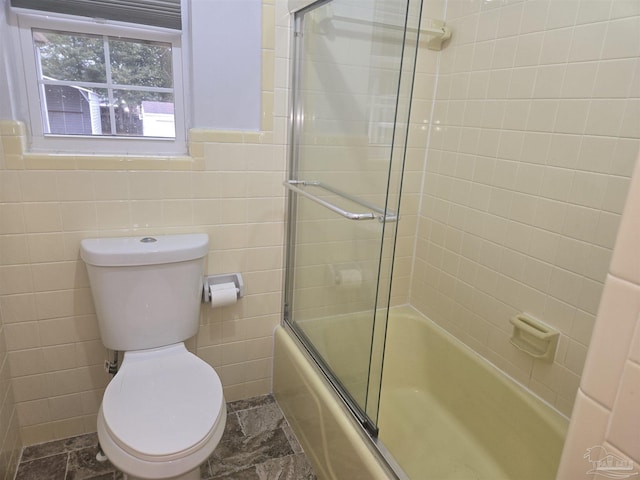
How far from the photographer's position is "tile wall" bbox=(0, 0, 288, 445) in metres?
1.50

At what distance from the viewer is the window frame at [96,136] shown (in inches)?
58.8

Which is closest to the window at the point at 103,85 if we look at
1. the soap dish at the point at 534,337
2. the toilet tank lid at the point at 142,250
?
the toilet tank lid at the point at 142,250

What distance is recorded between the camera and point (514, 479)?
1540 mm

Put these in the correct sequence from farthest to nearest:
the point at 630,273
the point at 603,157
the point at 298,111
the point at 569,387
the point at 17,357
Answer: the point at 298,111 < the point at 17,357 < the point at 569,387 < the point at 603,157 < the point at 630,273

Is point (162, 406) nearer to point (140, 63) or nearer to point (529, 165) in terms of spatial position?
point (140, 63)

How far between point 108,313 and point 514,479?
160 centimetres

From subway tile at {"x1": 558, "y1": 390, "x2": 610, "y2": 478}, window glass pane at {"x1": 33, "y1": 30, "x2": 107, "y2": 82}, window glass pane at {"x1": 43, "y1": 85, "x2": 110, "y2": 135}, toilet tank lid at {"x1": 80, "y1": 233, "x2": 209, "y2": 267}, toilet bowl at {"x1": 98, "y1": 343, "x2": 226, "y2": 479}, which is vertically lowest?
toilet bowl at {"x1": 98, "y1": 343, "x2": 226, "y2": 479}

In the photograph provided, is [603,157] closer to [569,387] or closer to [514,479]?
[569,387]

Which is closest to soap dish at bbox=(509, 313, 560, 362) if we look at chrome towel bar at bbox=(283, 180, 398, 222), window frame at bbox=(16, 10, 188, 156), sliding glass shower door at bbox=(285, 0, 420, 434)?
sliding glass shower door at bbox=(285, 0, 420, 434)

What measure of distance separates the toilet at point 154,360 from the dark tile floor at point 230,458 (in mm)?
346

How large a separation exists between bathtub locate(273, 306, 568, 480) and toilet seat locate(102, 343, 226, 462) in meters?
0.42

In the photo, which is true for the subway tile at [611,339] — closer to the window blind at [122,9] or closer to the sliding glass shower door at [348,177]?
the sliding glass shower door at [348,177]

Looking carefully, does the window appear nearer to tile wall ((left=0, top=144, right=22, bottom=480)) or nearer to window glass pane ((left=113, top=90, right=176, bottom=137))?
window glass pane ((left=113, top=90, right=176, bottom=137))

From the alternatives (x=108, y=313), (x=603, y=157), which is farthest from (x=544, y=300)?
(x=108, y=313)
